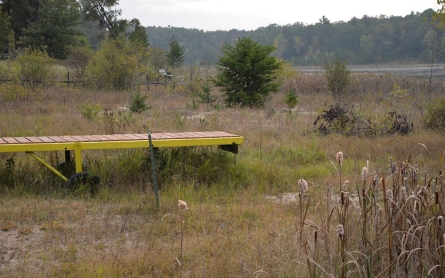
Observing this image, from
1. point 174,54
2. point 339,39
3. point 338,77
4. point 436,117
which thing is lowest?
point 436,117

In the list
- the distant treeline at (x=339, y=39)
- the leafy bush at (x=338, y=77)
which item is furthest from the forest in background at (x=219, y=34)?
the leafy bush at (x=338, y=77)

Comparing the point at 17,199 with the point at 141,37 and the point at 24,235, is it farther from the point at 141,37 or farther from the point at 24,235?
the point at 141,37

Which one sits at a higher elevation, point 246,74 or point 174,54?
point 174,54

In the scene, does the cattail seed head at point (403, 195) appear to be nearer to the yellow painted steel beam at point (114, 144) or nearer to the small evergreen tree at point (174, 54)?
the yellow painted steel beam at point (114, 144)

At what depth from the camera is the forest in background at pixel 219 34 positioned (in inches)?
1785

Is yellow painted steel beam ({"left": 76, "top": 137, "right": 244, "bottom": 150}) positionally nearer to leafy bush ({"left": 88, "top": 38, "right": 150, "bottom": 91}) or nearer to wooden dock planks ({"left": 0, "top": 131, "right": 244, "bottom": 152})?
wooden dock planks ({"left": 0, "top": 131, "right": 244, "bottom": 152})

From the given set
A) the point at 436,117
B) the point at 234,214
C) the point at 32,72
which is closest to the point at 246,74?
the point at 32,72

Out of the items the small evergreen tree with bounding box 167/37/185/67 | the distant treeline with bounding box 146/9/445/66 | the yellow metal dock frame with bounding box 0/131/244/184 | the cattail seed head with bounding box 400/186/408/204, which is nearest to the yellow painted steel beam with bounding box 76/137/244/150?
the yellow metal dock frame with bounding box 0/131/244/184

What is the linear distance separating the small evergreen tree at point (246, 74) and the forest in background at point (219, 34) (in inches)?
32.3

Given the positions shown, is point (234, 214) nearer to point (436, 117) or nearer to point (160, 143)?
point (160, 143)

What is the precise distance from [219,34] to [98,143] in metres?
139

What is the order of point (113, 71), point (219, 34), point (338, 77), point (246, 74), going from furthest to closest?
point (219, 34), point (113, 71), point (338, 77), point (246, 74)

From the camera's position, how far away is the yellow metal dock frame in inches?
254

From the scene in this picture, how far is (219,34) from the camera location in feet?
Answer: 470
